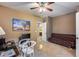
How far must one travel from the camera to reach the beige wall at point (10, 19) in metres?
2.04

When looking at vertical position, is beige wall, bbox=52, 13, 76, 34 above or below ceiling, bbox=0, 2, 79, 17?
below

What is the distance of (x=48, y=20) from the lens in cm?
229

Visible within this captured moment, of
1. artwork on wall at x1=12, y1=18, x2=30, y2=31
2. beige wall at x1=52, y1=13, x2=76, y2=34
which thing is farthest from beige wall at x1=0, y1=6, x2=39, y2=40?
beige wall at x1=52, y1=13, x2=76, y2=34

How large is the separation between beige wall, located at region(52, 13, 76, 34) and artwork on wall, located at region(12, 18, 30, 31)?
595mm

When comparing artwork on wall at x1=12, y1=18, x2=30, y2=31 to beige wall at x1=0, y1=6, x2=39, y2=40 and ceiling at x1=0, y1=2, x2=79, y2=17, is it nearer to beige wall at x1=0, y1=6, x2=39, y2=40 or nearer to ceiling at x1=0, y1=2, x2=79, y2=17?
beige wall at x1=0, y1=6, x2=39, y2=40

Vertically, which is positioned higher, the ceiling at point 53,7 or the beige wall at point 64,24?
the ceiling at point 53,7

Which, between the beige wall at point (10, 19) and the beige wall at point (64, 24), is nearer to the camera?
the beige wall at point (10, 19)

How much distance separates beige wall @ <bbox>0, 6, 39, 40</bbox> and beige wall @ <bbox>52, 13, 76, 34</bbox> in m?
0.45

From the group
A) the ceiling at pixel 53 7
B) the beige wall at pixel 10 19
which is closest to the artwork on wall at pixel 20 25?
the beige wall at pixel 10 19

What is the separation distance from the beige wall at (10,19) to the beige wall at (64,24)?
45 centimetres

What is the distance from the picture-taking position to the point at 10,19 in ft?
6.91

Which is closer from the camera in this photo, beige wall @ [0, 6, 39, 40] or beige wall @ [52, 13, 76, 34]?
beige wall @ [0, 6, 39, 40]

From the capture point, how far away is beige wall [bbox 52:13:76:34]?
2.14 meters

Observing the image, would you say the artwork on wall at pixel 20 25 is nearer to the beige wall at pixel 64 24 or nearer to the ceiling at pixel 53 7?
the ceiling at pixel 53 7
